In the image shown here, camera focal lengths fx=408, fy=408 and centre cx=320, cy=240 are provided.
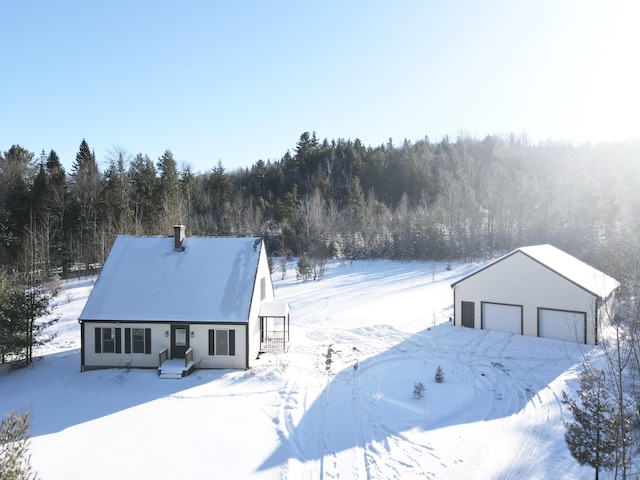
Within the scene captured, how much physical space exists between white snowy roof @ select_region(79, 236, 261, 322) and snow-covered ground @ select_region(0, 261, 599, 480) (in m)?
2.45

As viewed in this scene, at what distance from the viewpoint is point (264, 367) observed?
16906 millimetres

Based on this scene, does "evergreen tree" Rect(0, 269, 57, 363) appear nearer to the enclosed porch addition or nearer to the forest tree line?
the enclosed porch addition

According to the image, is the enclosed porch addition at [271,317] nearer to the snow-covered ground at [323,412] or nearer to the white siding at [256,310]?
the white siding at [256,310]

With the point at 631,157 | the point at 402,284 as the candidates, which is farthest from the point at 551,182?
the point at 402,284

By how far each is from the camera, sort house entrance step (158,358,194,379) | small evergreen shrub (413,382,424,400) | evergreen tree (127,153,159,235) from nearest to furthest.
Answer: small evergreen shrub (413,382,424,400), house entrance step (158,358,194,379), evergreen tree (127,153,159,235)

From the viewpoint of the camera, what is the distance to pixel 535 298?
70.1ft

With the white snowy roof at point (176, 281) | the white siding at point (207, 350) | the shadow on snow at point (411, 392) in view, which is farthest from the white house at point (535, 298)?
the white siding at point (207, 350)

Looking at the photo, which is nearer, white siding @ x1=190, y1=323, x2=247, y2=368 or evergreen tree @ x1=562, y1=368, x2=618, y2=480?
evergreen tree @ x1=562, y1=368, x2=618, y2=480

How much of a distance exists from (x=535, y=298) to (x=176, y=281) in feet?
59.3

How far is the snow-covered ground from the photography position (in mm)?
9852

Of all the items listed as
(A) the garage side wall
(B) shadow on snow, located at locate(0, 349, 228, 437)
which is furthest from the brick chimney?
(A) the garage side wall

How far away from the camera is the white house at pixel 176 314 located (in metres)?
16.9

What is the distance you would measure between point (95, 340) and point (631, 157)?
83.1 m

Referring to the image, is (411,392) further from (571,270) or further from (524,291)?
(571,270)
